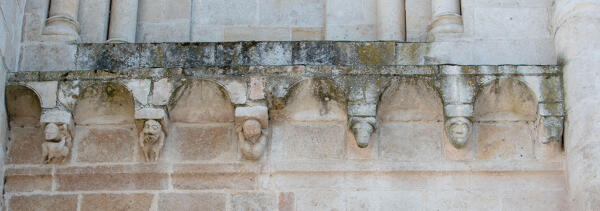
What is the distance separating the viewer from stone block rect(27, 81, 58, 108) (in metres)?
6.95

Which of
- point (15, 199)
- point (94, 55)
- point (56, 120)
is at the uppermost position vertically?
point (94, 55)

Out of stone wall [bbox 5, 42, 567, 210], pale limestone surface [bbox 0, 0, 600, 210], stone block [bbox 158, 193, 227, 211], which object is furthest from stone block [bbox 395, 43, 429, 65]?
stone block [bbox 158, 193, 227, 211]

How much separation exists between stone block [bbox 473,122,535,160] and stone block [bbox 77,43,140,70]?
2083mm

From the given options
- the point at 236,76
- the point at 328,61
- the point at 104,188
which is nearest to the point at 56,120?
the point at 104,188

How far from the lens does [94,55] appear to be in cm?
728

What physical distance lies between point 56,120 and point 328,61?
5.31 ft

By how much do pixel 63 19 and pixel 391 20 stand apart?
2.04m

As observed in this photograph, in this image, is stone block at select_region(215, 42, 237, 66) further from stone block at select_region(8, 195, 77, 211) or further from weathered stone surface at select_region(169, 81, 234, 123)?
stone block at select_region(8, 195, 77, 211)

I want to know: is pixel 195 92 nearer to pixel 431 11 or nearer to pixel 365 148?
pixel 365 148

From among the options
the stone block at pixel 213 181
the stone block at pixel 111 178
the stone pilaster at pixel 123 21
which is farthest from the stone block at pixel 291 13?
the stone block at pixel 111 178

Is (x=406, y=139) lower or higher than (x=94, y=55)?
lower

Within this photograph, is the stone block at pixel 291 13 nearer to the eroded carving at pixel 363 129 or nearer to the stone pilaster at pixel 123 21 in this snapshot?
the stone pilaster at pixel 123 21

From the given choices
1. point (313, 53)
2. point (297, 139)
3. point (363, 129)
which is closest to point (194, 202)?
point (297, 139)

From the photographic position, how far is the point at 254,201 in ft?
22.3
